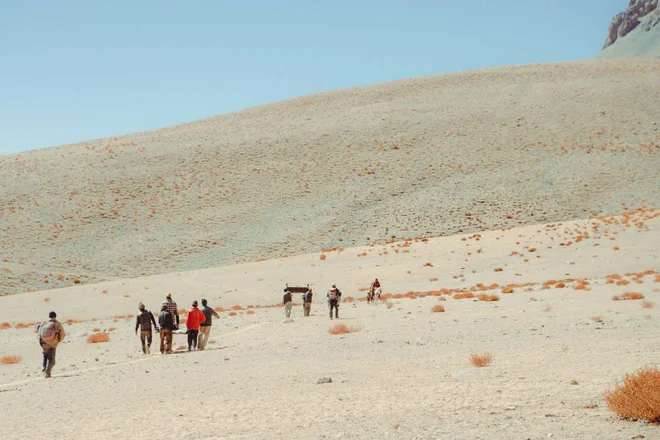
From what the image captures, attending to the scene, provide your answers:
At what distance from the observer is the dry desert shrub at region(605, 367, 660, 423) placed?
772 centimetres

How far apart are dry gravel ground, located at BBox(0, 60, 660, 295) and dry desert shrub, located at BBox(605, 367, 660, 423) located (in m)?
48.8

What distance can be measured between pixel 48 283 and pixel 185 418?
45.8 metres

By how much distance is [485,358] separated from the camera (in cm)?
1288

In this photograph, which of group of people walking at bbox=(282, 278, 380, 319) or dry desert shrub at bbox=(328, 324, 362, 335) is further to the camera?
group of people walking at bbox=(282, 278, 380, 319)

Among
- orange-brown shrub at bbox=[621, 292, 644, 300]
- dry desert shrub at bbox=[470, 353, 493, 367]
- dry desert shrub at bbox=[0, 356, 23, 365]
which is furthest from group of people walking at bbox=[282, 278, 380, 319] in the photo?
dry desert shrub at bbox=[470, 353, 493, 367]

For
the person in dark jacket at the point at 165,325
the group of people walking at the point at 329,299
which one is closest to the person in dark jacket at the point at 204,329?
the person in dark jacket at the point at 165,325

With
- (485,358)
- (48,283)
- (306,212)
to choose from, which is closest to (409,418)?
(485,358)

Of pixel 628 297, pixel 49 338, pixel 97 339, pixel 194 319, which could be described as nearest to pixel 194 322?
pixel 194 319

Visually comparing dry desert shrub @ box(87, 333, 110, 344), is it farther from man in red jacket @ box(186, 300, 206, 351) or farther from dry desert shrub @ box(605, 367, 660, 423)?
dry desert shrub @ box(605, 367, 660, 423)

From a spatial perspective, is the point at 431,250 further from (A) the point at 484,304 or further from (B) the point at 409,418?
(B) the point at 409,418

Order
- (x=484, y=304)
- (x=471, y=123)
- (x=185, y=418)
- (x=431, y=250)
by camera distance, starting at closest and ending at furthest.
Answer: (x=185, y=418), (x=484, y=304), (x=431, y=250), (x=471, y=123)

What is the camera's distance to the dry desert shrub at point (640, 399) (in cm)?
772

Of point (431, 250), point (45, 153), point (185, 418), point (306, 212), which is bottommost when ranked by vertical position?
point (185, 418)

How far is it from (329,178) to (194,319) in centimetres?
5380
